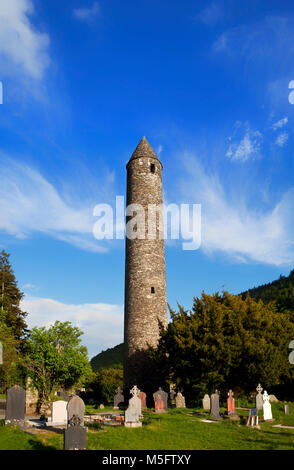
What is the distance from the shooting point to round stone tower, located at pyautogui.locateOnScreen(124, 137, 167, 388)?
27734 mm

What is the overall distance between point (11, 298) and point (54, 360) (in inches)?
856

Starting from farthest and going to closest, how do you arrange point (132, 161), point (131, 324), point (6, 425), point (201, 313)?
point (132, 161), point (131, 324), point (201, 313), point (6, 425)

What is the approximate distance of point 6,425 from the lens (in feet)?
45.6

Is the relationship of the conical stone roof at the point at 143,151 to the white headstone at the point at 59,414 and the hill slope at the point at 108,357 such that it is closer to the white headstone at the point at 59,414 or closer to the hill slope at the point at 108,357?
the white headstone at the point at 59,414

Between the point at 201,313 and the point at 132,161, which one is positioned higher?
the point at 132,161

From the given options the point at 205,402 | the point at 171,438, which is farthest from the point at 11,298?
the point at 171,438

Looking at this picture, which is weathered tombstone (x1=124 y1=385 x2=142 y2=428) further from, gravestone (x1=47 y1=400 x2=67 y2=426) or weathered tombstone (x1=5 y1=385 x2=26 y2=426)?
weathered tombstone (x1=5 y1=385 x2=26 y2=426)

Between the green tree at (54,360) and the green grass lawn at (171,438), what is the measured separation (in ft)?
26.3

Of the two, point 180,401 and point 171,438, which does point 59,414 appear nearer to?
point 171,438

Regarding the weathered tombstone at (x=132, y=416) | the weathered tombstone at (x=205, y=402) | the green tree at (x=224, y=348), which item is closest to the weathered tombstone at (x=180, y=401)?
the green tree at (x=224, y=348)

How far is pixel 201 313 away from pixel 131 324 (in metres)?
6.40
